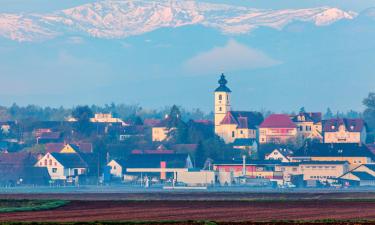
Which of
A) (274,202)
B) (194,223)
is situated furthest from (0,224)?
(274,202)

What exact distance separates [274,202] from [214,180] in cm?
10087

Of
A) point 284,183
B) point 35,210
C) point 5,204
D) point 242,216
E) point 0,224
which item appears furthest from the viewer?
point 284,183

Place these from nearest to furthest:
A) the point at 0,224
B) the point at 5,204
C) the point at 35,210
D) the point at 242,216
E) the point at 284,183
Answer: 1. the point at 0,224
2. the point at 242,216
3. the point at 35,210
4. the point at 5,204
5. the point at 284,183

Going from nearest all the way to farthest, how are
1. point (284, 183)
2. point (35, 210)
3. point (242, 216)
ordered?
1. point (242, 216)
2. point (35, 210)
3. point (284, 183)

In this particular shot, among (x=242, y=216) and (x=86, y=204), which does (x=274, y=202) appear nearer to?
(x=86, y=204)

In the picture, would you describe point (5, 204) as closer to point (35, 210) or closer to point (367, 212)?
point (35, 210)

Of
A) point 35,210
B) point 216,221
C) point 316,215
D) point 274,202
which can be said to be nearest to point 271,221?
point 216,221

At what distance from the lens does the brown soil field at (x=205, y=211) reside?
259 feet

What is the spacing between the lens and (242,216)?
80.1 m

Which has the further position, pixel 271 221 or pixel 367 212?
pixel 367 212

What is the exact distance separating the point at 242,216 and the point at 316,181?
389 ft

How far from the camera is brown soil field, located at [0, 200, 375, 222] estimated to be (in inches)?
3108

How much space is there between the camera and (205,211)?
85.6 metres

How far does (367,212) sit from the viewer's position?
273 ft
